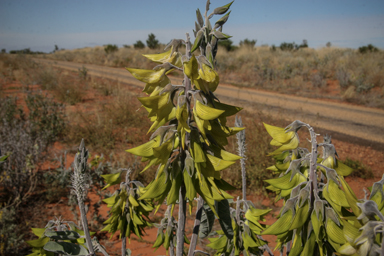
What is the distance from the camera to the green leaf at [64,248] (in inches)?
42.7

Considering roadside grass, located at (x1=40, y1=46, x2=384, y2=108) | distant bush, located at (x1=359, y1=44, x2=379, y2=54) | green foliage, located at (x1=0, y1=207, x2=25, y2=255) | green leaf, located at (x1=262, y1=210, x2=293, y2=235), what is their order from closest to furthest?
1. green leaf, located at (x1=262, y1=210, x2=293, y2=235)
2. green foliage, located at (x1=0, y1=207, x2=25, y2=255)
3. roadside grass, located at (x1=40, y1=46, x2=384, y2=108)
4. distant bush, located at (x1=359, y1=44, x2=379, y2=54)

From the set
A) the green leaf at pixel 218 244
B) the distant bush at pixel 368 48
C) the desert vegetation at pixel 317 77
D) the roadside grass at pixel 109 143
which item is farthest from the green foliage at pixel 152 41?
the green leaf at pixel 218 244

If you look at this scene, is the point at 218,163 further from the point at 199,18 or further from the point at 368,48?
the point at 368,48

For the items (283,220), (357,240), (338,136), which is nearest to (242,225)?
(283,220)

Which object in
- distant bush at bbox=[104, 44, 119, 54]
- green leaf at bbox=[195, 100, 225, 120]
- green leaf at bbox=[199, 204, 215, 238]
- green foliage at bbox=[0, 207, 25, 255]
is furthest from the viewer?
distant bush at bbox=[104, 44, 119, 54]

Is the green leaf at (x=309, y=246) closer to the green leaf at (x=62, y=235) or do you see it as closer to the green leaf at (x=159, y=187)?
the green leaf at (x=159, y=187)

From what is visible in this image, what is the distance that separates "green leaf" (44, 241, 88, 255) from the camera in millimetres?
1084

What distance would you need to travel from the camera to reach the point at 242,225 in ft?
4.84

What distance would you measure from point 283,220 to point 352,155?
A: 6136mm

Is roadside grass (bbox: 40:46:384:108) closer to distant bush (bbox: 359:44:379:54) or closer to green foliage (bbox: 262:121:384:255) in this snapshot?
distant bush (bbox: 359:44:379:54)

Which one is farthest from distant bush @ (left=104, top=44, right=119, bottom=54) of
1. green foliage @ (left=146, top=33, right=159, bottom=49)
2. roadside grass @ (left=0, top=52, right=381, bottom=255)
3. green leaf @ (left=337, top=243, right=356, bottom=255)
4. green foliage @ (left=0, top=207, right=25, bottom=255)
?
green leaf @ (left=337, top=243, right=356, bottom=255)

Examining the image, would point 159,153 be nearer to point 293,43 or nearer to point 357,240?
point 357,240

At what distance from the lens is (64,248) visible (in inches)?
45.0

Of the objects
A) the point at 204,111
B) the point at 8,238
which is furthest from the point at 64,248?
the point at 8,238
